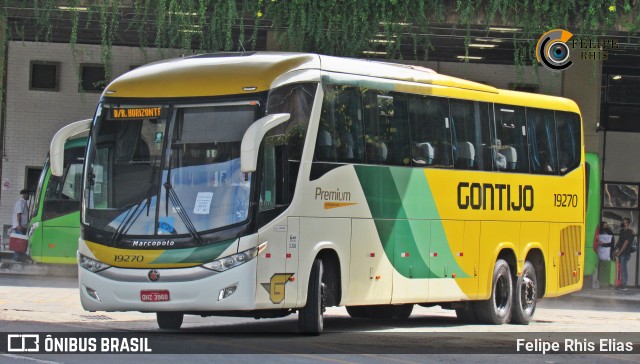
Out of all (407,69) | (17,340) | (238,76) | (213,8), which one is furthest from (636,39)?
(17,340)

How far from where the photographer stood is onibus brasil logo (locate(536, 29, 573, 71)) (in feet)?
83.9

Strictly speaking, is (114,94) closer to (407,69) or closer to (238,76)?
(238,76)

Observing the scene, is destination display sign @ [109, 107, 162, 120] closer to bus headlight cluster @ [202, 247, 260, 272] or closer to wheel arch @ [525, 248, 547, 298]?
bus headlight cluster @ [202, 247, 260, 272]

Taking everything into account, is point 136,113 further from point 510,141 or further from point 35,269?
point 35,269

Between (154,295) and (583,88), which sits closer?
(154,295)

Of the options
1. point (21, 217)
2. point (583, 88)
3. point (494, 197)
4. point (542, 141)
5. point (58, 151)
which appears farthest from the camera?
point (21, 217)

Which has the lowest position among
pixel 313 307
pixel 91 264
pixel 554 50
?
pixel 313 307

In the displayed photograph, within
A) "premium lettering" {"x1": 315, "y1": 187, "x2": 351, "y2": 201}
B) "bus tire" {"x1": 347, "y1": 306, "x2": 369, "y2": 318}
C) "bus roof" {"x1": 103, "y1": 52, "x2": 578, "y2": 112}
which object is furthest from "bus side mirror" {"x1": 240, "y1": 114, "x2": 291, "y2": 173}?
"bus tire" {"x1": 347, "y1": 306, "x2": 369, "y2": 318}

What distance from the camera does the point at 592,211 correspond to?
32219mm

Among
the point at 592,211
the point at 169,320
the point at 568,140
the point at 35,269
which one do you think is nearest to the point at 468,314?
the point at 568,140

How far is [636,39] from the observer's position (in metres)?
28.3

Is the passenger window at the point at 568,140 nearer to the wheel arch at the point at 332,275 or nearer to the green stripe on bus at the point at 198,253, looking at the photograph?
the wheel arch at the point at 332,275

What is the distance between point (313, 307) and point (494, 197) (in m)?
5.19

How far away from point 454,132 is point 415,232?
1.89 metres
